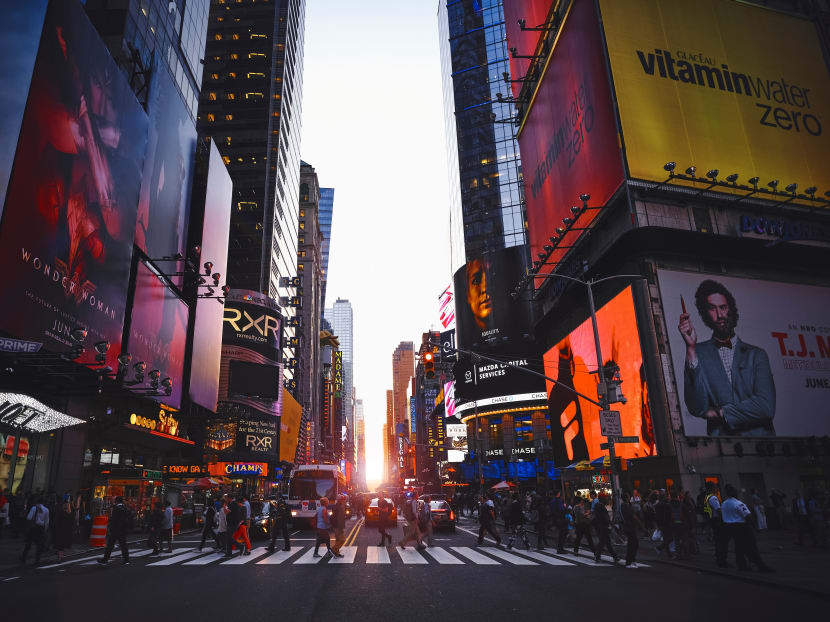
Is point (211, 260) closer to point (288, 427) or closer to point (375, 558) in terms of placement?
point (375, 558)

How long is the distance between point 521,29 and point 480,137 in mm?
48614

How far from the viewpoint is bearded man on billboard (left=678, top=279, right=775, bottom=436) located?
2734 centimetres

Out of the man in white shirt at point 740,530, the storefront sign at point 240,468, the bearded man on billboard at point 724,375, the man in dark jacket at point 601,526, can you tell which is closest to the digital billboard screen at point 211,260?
the storefront sign at point 240,468

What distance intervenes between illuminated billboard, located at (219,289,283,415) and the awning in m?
38.8

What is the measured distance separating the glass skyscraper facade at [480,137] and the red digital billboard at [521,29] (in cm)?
3443

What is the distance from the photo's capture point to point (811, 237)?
3234 cm

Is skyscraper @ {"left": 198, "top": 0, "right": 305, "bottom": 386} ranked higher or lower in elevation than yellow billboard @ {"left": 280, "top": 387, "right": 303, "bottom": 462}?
higher

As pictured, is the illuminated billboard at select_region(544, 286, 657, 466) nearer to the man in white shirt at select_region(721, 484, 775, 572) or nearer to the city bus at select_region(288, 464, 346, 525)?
the man in white shirt at select_region(721, 484, 775, 572)

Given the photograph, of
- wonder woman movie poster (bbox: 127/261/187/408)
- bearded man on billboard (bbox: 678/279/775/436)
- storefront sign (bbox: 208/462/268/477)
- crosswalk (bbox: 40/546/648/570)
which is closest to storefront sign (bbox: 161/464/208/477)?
wonder woman movie poster (bbox: 127/261/187/408)

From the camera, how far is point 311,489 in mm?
31297

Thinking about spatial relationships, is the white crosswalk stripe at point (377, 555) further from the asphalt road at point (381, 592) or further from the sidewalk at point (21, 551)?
the sidewalk at point (21, 551)

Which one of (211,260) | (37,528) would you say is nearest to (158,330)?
(211,260)

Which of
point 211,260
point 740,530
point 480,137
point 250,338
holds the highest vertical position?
point 480,137

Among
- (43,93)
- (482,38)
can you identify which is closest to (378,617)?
(43,93)
